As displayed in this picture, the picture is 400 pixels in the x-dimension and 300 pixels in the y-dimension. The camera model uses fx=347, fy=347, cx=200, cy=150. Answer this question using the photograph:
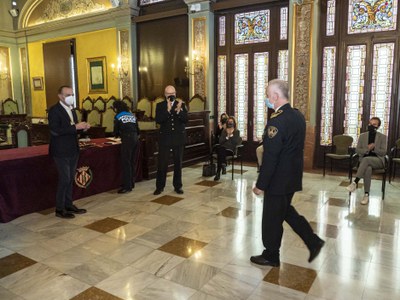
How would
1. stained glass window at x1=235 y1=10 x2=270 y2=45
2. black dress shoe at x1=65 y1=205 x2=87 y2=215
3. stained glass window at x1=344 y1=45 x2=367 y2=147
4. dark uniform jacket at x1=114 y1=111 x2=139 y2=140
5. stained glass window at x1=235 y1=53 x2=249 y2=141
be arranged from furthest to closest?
stained glass window at x1=235 y1=53 x2=249 y2=141 < stained glass window at x1=235 y1=10 x2=270 y2=45 < stained glass window at x1=344 y1=45 x2=367 y2=147 < dark uniform jacket at x1=114 y1=111 x2=139 y2=140 < black dress shoe at x1=65 y1=205 x2=87 y2=215

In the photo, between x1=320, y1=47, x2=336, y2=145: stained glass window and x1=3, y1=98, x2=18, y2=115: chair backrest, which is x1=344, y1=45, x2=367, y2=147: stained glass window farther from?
x1=3, y1=98, x2=18, y2=115: chair backrest

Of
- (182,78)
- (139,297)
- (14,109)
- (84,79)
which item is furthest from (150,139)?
(14,109)

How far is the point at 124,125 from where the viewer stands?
496cm

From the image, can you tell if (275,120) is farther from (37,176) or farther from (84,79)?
(84,79)

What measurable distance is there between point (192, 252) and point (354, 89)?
4.90 metres

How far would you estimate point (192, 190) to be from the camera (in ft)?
17.6

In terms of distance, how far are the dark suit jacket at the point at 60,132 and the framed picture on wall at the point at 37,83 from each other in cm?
888

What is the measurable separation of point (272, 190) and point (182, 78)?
633 centimetres

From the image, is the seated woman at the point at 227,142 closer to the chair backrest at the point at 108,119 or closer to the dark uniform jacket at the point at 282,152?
the dark uniform jacket at the point at 282,152

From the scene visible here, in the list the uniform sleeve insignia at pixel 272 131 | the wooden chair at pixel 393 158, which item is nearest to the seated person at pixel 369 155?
the wooden chair at pixel 393 158

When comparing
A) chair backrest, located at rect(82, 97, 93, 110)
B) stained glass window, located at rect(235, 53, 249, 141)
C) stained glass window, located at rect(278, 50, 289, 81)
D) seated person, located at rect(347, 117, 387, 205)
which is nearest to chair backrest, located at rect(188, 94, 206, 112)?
stained glass window, located at rect(235, 53, 249, 141)

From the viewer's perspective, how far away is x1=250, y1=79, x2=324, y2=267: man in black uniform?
2592mm

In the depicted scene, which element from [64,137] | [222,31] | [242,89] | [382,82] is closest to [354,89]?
[382,82]

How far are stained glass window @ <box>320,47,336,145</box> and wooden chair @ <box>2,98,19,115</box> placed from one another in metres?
9.94
